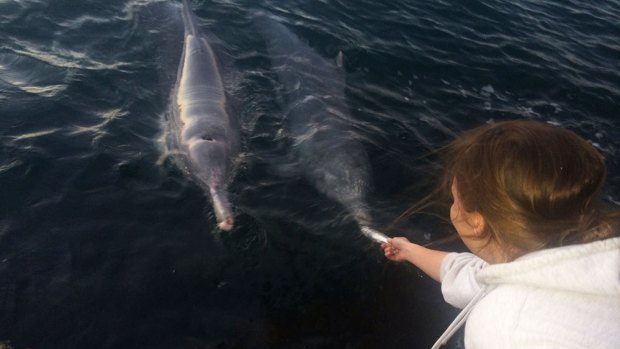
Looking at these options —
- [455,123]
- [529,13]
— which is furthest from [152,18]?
[529,13]

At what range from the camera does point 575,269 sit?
226cm

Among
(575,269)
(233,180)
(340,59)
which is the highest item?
(575,269)

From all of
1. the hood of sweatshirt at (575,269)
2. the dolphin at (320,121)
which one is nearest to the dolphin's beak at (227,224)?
the dolphin at (320,121)

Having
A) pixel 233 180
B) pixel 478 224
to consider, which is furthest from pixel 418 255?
pixel 233 180

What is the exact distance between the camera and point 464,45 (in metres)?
11.2

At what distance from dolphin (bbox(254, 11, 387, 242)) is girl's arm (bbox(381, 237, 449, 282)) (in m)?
0.54

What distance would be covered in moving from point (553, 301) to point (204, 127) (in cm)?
553

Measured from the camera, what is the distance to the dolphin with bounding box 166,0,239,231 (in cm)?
611

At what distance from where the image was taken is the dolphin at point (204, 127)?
20.0 feet

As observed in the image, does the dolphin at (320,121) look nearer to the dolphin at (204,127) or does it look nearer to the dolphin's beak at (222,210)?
the dolphin at (204,127)

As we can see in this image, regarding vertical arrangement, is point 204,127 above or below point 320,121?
above

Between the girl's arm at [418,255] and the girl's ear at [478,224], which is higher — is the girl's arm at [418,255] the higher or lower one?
the lower one

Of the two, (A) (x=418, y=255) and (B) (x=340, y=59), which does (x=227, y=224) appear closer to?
(A) (x=418, y=255)

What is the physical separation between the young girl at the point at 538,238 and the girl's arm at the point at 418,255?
4.08 ft
